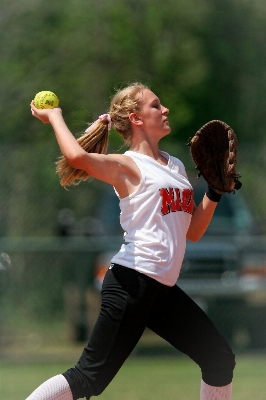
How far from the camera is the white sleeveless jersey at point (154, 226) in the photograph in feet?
11.3

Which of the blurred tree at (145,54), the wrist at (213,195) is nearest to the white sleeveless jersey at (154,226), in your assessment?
the wrist at (213,195)

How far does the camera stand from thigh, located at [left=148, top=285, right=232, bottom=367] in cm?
349

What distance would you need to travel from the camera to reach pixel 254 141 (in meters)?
11.9

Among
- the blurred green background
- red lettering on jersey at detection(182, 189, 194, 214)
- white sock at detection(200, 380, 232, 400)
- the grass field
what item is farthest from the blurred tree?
white sock at detection(200, 380, 232, 400)

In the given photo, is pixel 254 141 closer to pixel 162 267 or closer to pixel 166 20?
pixel 166 20

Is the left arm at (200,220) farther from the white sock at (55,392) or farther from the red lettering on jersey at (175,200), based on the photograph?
the white sock at (55,392)

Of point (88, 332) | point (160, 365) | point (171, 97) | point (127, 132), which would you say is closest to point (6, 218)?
point (88, 332)

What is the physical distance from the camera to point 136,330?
11.2 ft

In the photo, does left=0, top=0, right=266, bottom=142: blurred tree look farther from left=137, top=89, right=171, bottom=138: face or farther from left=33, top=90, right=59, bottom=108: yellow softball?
left=33, top=90, right=59, bottom=108: yellow softball

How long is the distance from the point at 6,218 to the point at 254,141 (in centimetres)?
430

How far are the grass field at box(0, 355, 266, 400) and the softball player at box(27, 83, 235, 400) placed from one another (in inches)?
79.9

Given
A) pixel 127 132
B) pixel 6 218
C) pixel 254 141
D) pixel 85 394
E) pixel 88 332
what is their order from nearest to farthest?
pixel 85 394, pixel 127 132, pixel 88 332, pixel 6 218, pixel 254 141

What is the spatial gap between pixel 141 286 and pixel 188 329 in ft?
0.91

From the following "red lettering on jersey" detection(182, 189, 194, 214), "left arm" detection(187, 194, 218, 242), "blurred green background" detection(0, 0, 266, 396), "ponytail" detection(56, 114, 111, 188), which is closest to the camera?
"red lettering on jersey" detection(182, 189, 194, 214)
